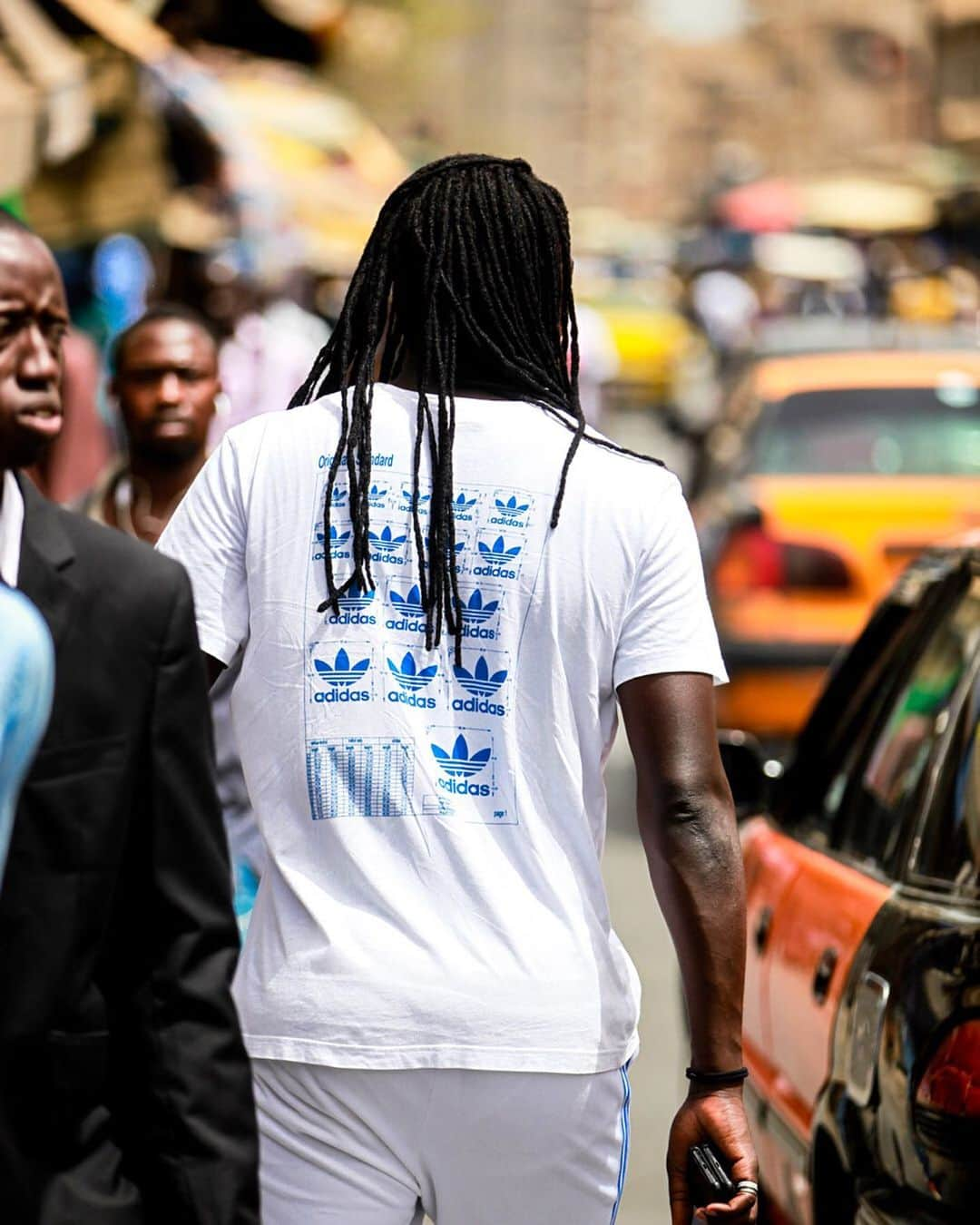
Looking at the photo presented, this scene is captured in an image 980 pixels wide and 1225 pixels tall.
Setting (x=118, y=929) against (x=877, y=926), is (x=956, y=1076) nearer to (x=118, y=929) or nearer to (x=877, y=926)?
(x=877, y=926)

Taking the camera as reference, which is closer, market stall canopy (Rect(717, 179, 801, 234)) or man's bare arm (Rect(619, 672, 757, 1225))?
man's bare arm (Rect(619, 672, 757, 1225))

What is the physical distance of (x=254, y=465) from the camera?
3.03 metres

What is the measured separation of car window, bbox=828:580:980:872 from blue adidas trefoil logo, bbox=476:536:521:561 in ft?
4.13

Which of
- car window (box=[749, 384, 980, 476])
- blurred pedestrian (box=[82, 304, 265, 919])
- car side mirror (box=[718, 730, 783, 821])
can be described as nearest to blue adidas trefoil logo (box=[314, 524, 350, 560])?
car side mirror (box=[718, 730, 783, 821])

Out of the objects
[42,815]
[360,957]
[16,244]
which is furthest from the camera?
[360,957]

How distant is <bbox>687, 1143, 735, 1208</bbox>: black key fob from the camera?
3012 mm

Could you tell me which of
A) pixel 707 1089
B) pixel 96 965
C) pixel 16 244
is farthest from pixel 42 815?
pixel 707 1089

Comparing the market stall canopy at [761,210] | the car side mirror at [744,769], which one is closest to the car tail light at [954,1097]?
the car side mirror at [744,769]

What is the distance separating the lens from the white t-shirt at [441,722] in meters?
2.82

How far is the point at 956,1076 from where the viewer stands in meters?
3.39

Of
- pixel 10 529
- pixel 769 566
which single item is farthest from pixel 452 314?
pixel 769 566

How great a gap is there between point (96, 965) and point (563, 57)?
323ft

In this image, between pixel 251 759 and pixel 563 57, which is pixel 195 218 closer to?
pixel 251 759

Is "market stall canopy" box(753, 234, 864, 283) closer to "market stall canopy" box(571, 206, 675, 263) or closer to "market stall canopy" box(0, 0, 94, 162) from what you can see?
"market stall canopy" box(571, 206, 675, 263)
